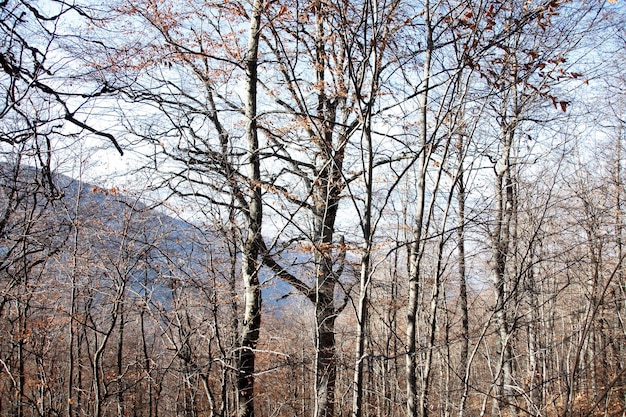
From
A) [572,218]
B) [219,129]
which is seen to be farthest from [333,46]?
[572,218]

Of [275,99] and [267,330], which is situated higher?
[275,99]

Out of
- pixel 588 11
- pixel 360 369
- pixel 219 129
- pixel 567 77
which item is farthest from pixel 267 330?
pixel 588 11

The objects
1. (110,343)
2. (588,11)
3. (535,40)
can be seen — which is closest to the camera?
(588,11)

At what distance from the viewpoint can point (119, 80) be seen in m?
3.25

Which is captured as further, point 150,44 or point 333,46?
point 333,46

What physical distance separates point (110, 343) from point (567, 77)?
2486 cm

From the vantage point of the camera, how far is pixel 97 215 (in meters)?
11.0

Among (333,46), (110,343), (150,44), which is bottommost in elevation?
(110,343)

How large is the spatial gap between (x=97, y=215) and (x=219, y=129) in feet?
21.1

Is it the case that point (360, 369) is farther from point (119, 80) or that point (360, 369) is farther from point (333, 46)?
point (333, 46)

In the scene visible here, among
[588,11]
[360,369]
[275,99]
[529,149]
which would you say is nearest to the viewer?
[360,369]

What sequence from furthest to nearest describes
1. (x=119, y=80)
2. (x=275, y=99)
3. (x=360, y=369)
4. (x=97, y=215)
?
(x=97, y=215), (x=275, y=99), (x=119, y=80), (x=360, y=369)

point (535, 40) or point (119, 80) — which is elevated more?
point (535, 40)

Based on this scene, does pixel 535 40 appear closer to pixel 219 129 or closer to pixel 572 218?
pixel 572 218
